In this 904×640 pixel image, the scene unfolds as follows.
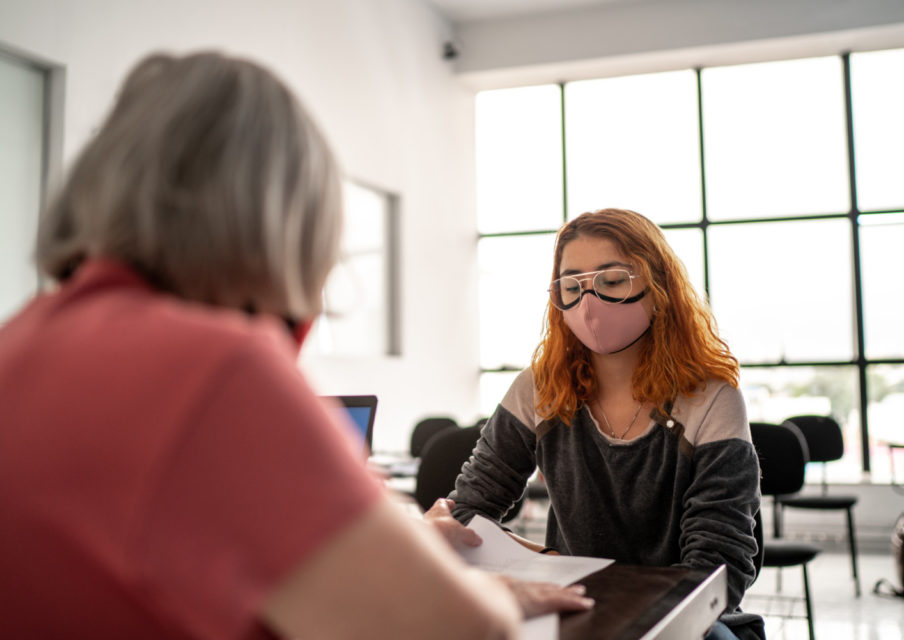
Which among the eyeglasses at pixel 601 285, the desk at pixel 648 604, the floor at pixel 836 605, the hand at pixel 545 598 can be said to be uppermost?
the eyeglasses at pixel 601 285

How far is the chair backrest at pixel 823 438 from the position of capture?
4934mm

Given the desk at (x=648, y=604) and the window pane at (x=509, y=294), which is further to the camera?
the window pane at (x=509, y=294)

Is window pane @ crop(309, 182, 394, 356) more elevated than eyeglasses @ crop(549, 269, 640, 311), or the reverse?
window pane @ crop(309, 182, 394, 356)

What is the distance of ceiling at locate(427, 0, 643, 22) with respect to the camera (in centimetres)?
696

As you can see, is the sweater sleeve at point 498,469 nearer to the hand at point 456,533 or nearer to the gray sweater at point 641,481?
the gray sweater at point 641,481

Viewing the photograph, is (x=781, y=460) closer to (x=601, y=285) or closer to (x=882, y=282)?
(x=601, y=285)

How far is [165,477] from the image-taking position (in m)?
0.47

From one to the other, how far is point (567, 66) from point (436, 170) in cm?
142

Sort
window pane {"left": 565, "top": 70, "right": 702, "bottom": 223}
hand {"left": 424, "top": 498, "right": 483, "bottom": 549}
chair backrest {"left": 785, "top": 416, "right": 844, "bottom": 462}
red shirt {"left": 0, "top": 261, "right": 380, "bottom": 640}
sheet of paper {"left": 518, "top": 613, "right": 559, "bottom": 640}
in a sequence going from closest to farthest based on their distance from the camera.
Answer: red shirt {"left": 0, "top": 261, "right": 380, "bottom": 640} < sheet of paper {"left": 518, "top": 613, "right": 559, "bottom": 640} < hand {"left": 424, "top": 498, "right": 483, "bottom": 549} < chair backrest {"left": 785, "top": 416, "right": 844, "bottom": 462} < window pane {"left": 565, "top": 70, "right": 702, "bottom": 223}

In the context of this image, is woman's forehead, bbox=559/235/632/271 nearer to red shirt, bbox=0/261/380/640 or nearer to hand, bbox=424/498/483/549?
hand, bbox=424/498/483/549

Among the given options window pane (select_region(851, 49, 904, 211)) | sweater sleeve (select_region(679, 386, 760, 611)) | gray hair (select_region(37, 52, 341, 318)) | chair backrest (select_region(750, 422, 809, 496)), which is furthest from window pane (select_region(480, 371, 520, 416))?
gray hair (select_region(37, 52, 341, 318))

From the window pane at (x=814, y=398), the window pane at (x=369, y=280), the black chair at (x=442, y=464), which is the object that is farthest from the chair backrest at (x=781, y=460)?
the window pane at (x=814, y=398)

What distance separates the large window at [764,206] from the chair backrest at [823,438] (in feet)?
4.17

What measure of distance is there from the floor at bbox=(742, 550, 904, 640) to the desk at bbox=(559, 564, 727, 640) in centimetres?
283
